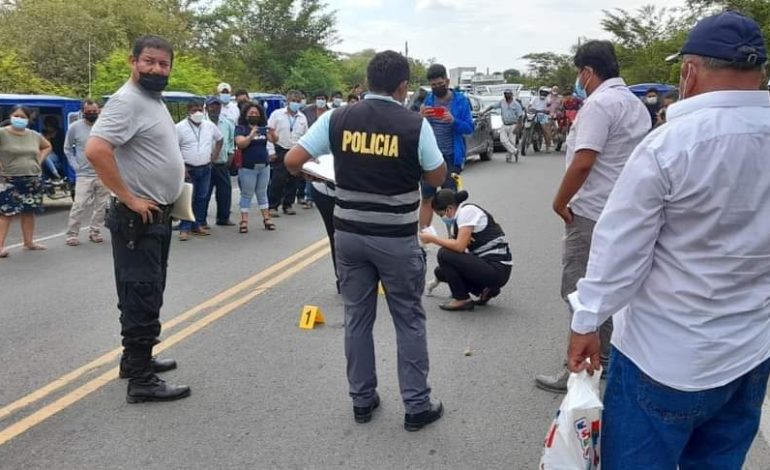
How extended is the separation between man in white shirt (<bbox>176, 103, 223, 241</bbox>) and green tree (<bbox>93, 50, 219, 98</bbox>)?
29.5 ft

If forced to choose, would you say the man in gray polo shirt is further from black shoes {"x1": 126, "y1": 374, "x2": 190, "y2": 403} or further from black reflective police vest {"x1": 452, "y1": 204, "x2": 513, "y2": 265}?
black reflective police vest {"x1": 452, "y1": 204, "x2": 513, "y2": 265}

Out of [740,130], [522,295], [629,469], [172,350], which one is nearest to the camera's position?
[740,130]

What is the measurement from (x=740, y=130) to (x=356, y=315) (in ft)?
7.73

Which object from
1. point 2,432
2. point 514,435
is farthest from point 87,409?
point 514,435

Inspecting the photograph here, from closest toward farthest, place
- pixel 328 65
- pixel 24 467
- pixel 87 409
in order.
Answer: pixel 24 467
pixel 87 409
pixel 328 65

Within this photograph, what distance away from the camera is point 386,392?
4.43m

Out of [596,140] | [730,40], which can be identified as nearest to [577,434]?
[730,40]

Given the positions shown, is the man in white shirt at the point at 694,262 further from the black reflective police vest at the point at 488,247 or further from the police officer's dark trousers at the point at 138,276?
the black reflective police vest at the point at 488,247

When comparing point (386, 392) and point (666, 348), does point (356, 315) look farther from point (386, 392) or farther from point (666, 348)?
point (666, 348)

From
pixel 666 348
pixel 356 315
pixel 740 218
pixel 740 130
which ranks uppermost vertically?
pixel 740 130

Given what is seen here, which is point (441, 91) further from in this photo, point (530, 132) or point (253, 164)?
point (530, 132)

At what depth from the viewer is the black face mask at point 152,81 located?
4.11 metres

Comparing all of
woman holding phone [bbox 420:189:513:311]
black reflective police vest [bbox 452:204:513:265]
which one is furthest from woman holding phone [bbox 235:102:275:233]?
black reflective police vest [bbox 452:204:513:265]

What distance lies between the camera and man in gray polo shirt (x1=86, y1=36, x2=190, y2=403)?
13.1 ft
